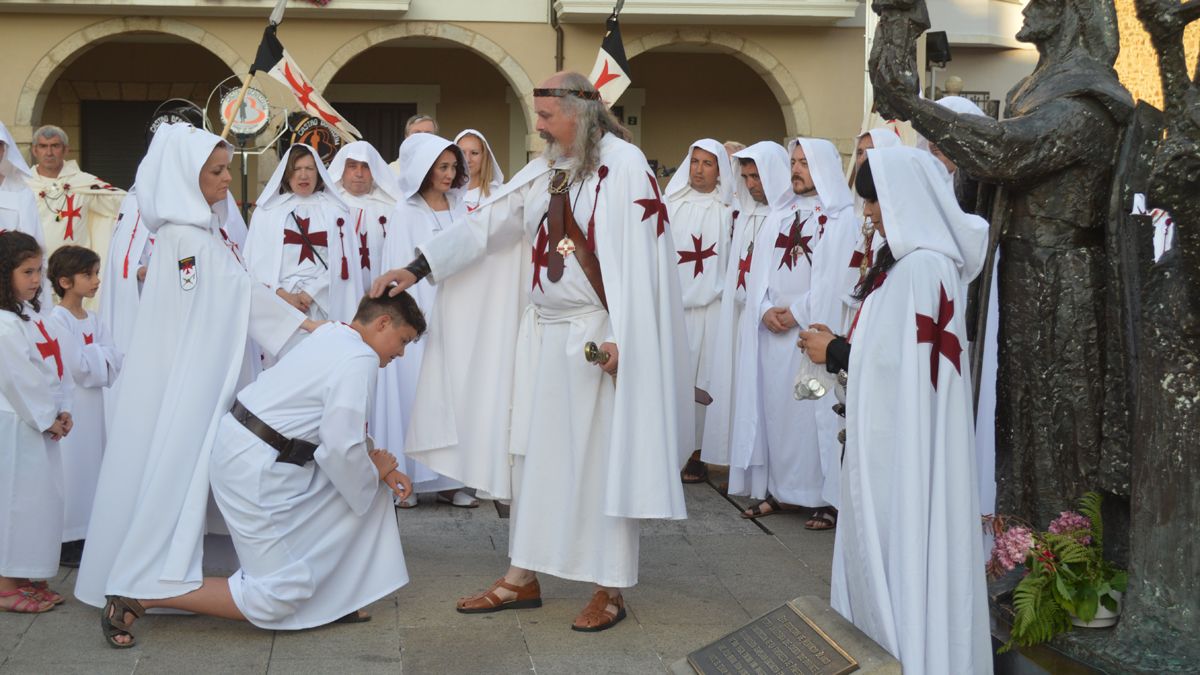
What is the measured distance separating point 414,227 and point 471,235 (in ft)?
8.07

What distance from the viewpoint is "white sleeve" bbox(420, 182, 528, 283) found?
6168mm

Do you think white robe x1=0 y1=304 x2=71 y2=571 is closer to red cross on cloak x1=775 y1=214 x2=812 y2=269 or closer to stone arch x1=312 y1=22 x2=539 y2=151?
red cross on cloak x1=775 y1=214 x2=812 y2=269

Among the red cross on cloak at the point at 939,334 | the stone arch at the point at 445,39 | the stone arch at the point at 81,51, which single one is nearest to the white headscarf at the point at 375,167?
the red cross on cloak at the point at 939,334

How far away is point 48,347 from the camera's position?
623cm

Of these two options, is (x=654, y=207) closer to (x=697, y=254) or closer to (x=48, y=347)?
(x=48, y=347)

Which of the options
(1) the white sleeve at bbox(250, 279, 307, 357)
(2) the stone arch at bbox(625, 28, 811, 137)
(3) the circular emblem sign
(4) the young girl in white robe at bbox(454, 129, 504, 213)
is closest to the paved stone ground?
(1) the white sleeve at bbox(250, 279, 307, 357)

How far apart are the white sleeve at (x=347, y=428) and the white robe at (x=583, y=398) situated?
0.74m

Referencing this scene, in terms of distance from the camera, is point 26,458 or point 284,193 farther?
point 284,193

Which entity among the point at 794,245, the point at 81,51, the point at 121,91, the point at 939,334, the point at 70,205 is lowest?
the point at 939,334

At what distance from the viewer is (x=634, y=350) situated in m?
5.72

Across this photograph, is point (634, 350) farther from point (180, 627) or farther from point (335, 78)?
point (335, 78)

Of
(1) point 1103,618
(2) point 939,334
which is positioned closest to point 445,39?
(2) point 939,334

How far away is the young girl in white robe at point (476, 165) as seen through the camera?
364 inches

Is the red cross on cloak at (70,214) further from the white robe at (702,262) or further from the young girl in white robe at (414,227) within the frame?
the white robe at (702,262)
